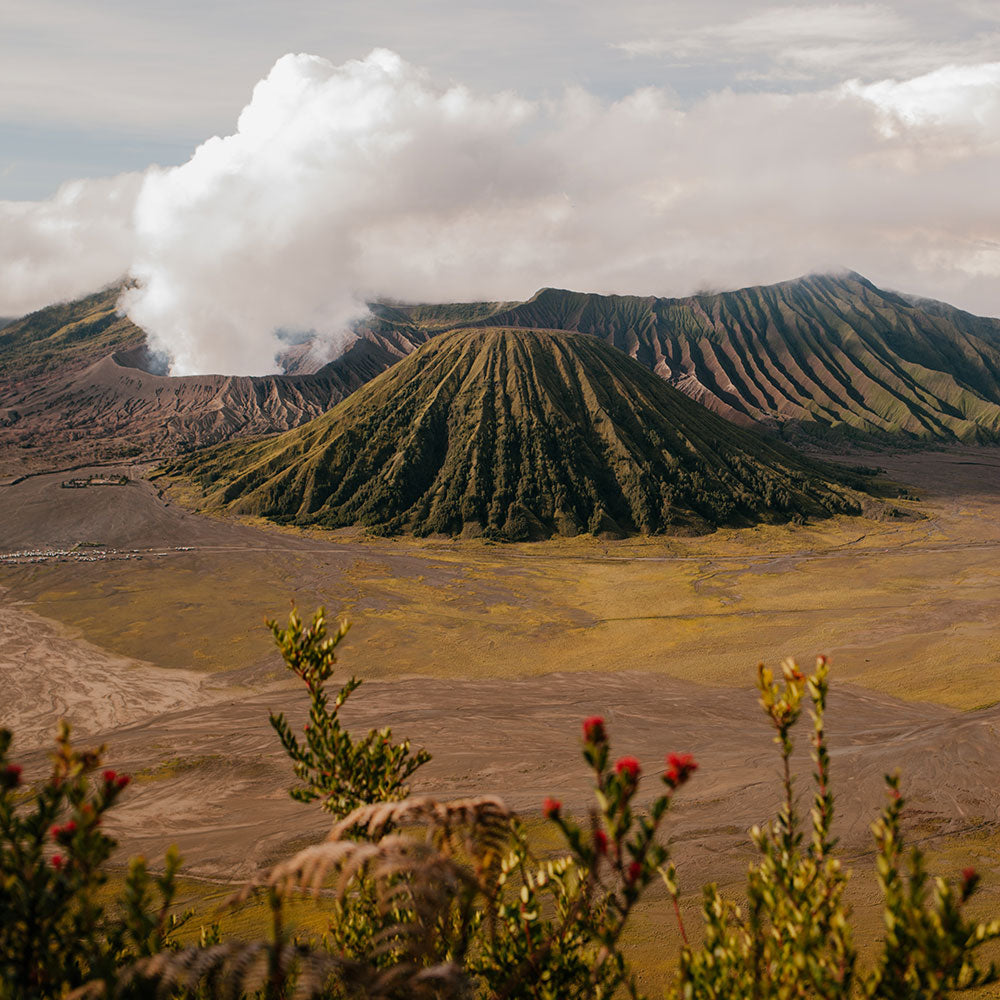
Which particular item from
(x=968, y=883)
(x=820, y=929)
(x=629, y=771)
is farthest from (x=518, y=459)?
(x=629, y=771)

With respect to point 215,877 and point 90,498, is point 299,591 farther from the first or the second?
point 90,498

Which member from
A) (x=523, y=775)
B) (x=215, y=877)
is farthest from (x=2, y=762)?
(x=523, y=775)

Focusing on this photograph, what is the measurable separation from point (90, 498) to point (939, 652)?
126 meters

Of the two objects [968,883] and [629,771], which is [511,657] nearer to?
[968,883]

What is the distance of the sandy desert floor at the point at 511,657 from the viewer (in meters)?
40.8

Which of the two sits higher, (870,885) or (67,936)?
(67,936)

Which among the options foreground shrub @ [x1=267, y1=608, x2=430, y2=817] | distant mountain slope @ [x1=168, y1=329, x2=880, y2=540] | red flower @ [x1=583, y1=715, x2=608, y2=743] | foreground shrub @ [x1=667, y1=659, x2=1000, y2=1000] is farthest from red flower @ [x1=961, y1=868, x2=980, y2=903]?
distant mountain slope @ [x1=168, y1=329, x2=880, y2=540]

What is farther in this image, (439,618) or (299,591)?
(299,591)

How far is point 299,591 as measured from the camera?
84.1 metres

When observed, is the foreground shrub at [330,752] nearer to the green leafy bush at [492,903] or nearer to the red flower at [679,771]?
the green leafy bush at [492,903]

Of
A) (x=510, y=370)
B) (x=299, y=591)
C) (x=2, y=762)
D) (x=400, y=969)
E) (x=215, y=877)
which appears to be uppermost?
(x=510, y=370)

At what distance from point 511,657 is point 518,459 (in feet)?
212

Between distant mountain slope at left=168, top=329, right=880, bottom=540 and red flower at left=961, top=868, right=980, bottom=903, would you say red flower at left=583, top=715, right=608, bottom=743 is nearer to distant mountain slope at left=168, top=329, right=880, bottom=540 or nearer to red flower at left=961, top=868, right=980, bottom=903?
red flower at left=961, top=868, right=980, bottom=903

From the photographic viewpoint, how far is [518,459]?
12688 cm
